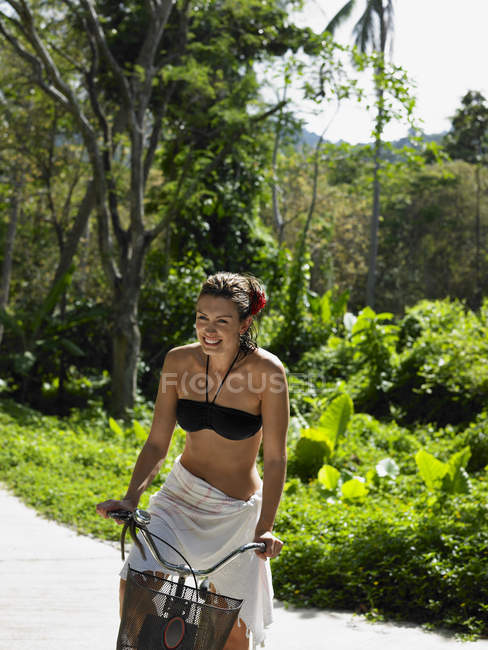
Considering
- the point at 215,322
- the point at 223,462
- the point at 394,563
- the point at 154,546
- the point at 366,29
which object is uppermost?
the point at 366,29

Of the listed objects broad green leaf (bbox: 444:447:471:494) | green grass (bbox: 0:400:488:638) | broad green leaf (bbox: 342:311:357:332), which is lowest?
green grass (bbox: 0:400:488:638)

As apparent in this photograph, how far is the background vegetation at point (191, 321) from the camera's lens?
5.09 m

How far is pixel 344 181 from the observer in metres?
30.1

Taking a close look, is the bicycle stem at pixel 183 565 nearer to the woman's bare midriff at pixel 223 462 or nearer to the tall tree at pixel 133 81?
the woman's bare midriff at pixel 223 462

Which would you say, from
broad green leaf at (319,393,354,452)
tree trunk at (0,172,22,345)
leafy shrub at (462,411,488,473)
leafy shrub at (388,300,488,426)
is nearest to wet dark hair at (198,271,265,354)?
broad green leaf at (319,393,354,452)

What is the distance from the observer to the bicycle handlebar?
2232 millimetres

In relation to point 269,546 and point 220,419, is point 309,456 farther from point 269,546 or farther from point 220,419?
point 269,546

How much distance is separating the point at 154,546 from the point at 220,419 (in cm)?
54

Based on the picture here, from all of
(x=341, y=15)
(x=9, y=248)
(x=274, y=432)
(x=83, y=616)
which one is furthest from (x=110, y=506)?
(x=341, y=15)

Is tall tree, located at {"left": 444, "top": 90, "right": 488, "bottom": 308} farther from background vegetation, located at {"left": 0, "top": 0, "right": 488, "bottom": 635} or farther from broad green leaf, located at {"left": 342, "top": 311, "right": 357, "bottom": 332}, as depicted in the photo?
broad green leaf, located at {"left": 342, "top": 311, "right": 357, "bottom": 332}

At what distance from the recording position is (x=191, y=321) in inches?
517

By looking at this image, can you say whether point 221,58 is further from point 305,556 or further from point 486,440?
point 305,556

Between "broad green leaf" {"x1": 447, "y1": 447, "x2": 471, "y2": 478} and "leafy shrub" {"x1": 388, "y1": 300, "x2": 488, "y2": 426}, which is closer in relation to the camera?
"broad green leaf" {"x1": 447, "y1": 447, "x2": 471, "y2": 478}

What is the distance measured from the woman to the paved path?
145 cm
